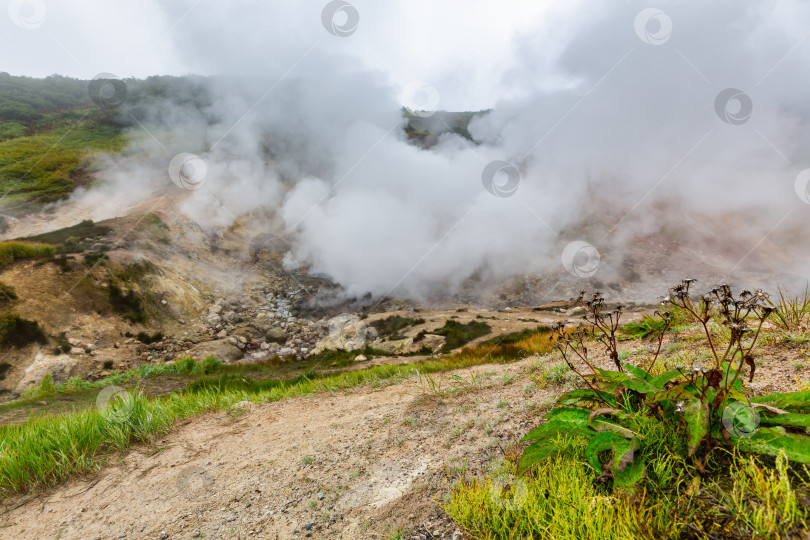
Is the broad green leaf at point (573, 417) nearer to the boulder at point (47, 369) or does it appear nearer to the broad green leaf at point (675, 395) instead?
the broad green leaf at point (675, 395)

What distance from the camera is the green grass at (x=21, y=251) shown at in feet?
59.7

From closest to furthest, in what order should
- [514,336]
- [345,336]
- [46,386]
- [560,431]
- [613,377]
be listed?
1. [560,431]
2. [613,377]
3. [46,386]
4. [514,336]
5. [345,336]

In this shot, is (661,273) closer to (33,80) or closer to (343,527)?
(343,527)

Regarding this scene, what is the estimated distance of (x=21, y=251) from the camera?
19.0 metres

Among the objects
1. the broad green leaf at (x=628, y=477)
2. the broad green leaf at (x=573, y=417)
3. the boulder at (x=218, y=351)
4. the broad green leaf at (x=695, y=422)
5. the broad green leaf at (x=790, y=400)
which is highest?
the broad green leaf at (x=790, y=400)

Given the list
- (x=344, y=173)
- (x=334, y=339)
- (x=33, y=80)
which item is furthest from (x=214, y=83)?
(x=334, y=339)

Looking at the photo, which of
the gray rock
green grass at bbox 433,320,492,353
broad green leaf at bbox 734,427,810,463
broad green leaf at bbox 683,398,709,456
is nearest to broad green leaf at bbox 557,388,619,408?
broad green leaf at bbox 683,398,709,456

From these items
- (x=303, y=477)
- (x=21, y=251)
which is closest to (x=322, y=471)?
(x=303, y=477)

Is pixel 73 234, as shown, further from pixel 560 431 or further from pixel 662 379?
pixel 662 379

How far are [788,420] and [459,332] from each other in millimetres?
16372

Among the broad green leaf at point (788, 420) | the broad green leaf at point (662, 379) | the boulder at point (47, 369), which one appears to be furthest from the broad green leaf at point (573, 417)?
the boulder at point (47, 369)

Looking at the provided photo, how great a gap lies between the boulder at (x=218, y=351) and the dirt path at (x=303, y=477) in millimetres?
14560

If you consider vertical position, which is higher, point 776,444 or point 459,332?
point 776,444

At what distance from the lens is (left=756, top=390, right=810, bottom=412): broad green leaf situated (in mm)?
1781
